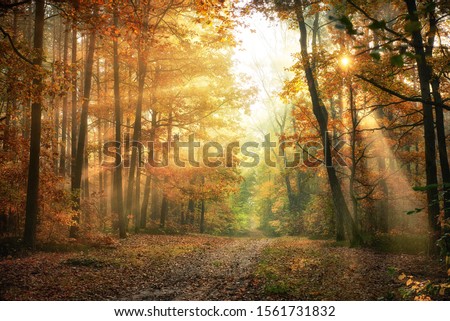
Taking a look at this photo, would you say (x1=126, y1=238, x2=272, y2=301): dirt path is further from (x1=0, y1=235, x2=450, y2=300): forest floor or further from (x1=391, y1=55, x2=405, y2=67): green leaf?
(x1=391, y1=55, x2=405, y2=67): green leaf

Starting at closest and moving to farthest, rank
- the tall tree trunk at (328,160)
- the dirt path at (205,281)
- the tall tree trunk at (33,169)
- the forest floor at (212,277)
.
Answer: the forest floor at (212,277), the dirt path at (205,281), the tall tree trunk at (33,169), the tall tree trunk at (328,160)

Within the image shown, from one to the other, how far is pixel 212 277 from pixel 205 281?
0.55m

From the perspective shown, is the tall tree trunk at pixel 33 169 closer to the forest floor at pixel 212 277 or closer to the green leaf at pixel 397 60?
the forest floor at pixel 212 277

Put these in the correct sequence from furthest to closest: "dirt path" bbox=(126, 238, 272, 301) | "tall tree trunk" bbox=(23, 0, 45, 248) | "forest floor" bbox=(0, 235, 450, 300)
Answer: "tall tree trunk" bbox=(23, 0, 45, 248) < "dirt path" bbox=(126, 238, 272, 301) < "forest floor" bbox=(0, 235, 450, 300)

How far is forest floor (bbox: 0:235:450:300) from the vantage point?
287 inches

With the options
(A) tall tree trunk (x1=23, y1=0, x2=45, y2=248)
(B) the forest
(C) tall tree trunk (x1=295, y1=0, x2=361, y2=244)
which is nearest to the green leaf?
(B) the forest

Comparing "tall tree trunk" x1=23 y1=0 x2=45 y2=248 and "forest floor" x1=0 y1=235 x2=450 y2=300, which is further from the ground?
"tall tree trunk" x1=23 y1=0 x2=45 y2=248

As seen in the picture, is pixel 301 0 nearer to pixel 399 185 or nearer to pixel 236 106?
pixel 236 106

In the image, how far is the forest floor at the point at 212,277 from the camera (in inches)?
287

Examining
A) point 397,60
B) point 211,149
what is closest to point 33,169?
point 397,60

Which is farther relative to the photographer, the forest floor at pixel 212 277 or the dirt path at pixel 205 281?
the dirt path at pixel 205 281

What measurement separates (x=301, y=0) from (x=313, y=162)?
799 cm

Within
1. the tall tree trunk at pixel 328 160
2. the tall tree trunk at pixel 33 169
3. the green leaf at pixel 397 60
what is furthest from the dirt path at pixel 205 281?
the green leaf at pixel 397 60

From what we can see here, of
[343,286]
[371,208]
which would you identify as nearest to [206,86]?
[371,208]
